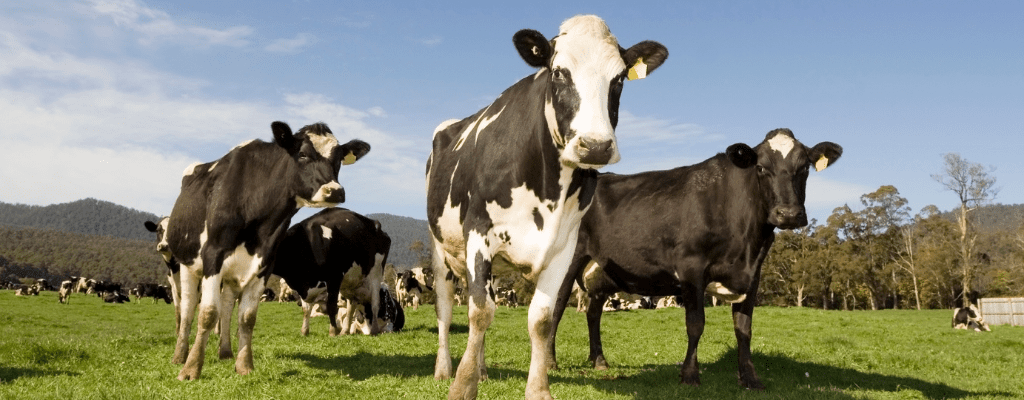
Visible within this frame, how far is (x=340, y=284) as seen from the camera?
14508 mm

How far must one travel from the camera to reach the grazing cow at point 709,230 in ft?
27.4

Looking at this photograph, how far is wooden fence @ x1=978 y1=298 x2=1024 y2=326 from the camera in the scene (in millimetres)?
36000

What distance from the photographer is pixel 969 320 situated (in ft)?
86.2

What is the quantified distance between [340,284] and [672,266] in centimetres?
795

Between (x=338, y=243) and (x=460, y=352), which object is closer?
(x=460, y=352)

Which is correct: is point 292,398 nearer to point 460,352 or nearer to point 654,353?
point 460,352

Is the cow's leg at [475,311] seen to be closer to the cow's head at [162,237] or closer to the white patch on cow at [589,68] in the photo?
the white patch on cow at [589,68]

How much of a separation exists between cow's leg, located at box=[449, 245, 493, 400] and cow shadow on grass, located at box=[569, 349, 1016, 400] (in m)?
2.50

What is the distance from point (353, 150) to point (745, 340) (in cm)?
530

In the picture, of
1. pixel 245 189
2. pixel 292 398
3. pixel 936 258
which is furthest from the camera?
pixel 936 258

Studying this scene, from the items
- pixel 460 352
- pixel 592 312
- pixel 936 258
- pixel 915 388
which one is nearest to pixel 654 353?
pixel 592 312

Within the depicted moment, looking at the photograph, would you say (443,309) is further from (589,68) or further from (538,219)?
(589,68)

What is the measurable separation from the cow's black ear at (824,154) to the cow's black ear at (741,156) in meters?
0.84

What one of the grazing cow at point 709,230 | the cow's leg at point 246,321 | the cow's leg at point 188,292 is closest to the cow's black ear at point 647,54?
the grazing cow at point 709,230
